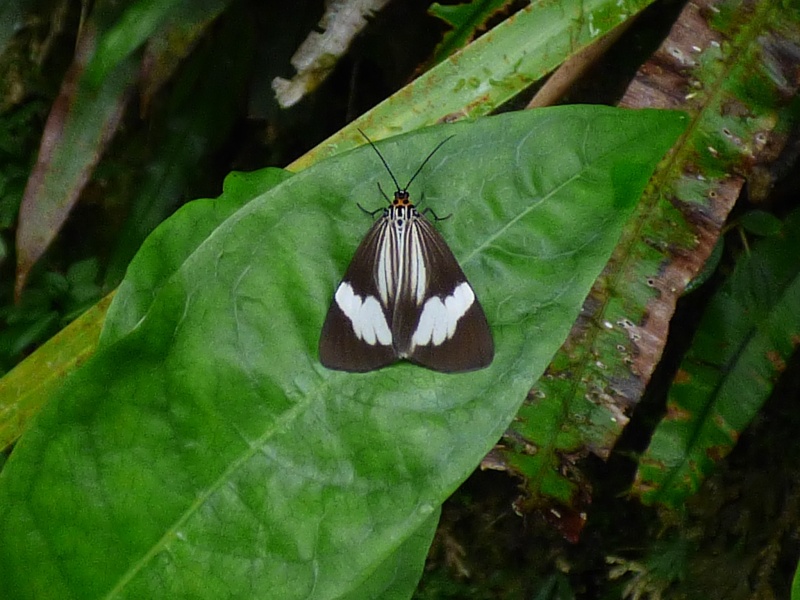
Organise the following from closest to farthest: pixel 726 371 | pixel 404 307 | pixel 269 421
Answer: pixel 269 421, pixel 404 307, pixel 726 371

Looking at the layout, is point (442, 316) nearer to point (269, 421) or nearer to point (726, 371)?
point (269, 421)

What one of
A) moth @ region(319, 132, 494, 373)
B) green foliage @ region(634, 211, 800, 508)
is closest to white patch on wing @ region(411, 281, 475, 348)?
moth @ region(319, 132, 494, 373)

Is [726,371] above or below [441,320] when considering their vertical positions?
below

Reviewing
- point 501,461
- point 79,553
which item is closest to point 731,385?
point 501,461

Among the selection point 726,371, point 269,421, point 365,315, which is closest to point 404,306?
point 365,315

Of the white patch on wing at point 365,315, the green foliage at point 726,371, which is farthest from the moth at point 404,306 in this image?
the green foliage at point 726,371

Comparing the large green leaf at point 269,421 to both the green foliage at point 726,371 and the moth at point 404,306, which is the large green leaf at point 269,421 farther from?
the green foliage at point 726,371

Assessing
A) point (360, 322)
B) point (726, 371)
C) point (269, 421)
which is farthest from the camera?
point (726, 371)
